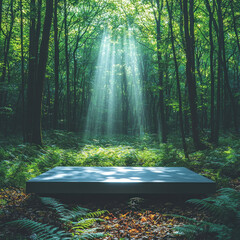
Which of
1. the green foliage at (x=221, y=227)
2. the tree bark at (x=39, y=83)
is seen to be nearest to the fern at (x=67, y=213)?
the green foliage at (x=221, y=227)

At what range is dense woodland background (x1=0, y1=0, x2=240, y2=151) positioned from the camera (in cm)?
987

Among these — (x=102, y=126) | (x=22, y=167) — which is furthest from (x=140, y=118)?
(x=22, y=167)

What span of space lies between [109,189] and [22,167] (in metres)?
3.76

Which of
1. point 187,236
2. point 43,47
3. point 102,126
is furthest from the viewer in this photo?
point 102,126

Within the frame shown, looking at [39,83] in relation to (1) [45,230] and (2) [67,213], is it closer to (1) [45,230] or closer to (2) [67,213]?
(2) [67,213]

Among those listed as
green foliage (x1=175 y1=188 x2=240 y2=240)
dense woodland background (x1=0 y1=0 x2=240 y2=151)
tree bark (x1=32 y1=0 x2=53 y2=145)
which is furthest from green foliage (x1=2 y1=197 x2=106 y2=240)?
tree bark (x1=32 y1=0 x2=53 y2=145)

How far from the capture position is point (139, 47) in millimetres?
24859

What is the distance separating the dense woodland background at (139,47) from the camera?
32.4ft

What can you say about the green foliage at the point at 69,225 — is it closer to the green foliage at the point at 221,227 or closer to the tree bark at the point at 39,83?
the green foliage at the point at 221,227

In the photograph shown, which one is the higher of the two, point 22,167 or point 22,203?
point 22,167

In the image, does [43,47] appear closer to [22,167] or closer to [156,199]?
[22,167]

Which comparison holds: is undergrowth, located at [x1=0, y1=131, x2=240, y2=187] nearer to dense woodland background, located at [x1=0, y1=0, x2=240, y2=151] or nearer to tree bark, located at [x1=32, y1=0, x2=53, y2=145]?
tree bark, located at [x1=32, y1=0, x2=53, y2=145]

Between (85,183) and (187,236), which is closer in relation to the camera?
(187,236)

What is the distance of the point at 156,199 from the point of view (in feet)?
13.9
